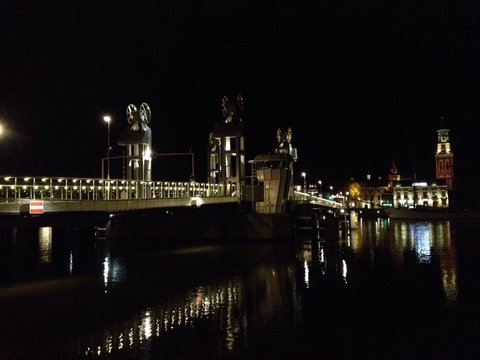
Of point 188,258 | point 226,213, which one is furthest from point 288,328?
point 226,213

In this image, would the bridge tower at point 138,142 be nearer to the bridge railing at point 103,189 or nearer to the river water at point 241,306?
the bridge railing at point 103,189

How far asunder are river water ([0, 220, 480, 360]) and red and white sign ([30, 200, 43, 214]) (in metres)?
4.32

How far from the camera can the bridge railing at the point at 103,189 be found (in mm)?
30777

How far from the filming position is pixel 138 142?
52.1m

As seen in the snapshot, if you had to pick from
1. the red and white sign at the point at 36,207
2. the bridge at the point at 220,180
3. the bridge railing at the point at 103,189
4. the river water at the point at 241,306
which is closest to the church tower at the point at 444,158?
the bridge at the point at 220,180

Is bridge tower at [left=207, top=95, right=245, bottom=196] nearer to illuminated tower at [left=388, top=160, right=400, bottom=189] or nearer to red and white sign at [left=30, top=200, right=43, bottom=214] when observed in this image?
red and white sign at [left=30, top=200, right=43, bottom=214]

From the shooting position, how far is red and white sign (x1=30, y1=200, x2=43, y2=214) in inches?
1011

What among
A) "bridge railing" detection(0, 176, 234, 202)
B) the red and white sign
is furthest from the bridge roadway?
the red and white sign

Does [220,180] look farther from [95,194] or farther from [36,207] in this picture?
[36,207]

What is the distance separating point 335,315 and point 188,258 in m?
20.6

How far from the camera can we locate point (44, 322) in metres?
19.5

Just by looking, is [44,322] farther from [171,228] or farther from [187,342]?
[171,228]

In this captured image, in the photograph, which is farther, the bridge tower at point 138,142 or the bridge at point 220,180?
the bridge tower at point 138,142

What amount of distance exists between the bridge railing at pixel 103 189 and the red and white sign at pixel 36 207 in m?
1.09
